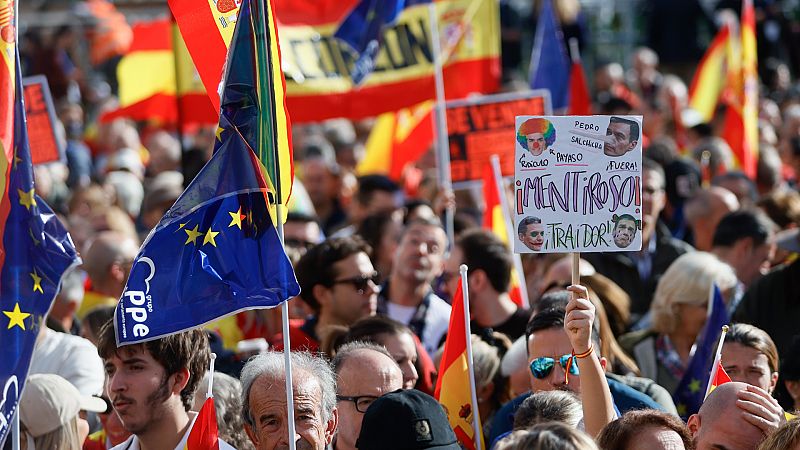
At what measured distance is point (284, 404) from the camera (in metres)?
4.99

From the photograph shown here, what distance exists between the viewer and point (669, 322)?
7.12 metres

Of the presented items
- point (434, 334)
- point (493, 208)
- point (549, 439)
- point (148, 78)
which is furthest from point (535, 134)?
point (148, 78)

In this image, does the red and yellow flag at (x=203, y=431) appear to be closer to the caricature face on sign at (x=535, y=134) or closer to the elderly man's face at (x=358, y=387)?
the elderly man's face at (x=358, y=387)

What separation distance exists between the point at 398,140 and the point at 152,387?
804 cm

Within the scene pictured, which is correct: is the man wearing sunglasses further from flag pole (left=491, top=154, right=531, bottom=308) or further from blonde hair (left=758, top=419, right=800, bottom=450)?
blonde hair (left=758, top=419, right=800, bottom=450)

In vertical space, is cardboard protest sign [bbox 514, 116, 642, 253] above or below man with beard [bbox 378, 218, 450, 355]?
above

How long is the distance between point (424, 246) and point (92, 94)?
14.6 m

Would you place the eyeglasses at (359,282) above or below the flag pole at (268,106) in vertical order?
below

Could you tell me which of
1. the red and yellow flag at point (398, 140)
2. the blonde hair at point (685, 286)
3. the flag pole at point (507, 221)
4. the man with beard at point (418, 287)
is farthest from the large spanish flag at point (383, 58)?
the blonde hair at point (685, 286)

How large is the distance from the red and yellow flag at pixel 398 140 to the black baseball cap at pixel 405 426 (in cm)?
725

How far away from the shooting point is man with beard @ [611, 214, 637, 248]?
16.3 ft

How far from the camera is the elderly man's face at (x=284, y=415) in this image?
16.3 feet

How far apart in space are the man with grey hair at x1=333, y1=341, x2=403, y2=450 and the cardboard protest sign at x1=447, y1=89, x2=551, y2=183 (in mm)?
4806

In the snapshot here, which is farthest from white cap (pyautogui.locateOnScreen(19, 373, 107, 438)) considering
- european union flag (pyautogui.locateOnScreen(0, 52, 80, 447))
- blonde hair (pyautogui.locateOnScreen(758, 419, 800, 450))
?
blonde hair (pyautogui.locateOnScreen(758, 419, 800, 450))
